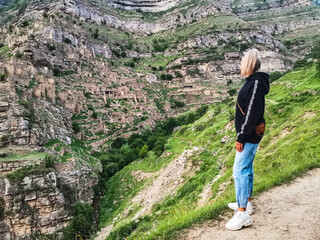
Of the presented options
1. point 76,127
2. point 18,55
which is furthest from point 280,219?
point 18,55

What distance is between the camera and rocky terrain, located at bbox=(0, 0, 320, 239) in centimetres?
2359

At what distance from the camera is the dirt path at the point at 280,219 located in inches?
142

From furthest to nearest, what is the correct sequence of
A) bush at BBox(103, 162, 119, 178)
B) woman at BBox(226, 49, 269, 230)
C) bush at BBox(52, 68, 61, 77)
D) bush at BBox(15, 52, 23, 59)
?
bush at BBox(52, 68, 61, 77) → bush at BBox(15, 52, 23, 59) → bush at BBox(103, 162, 119, 178) → woman at BBox(226, 49, 269, 230)

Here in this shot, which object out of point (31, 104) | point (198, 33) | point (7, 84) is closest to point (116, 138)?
point (31, 104)

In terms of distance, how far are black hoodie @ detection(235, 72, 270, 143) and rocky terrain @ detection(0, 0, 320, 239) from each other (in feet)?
74.3

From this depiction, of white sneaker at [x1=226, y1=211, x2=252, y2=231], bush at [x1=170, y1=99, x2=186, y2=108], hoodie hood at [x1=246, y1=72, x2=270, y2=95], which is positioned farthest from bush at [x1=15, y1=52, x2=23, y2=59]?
white sneaker at [x1=226, y1=211, x2=252, y2=231]

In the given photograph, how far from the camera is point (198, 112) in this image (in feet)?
153

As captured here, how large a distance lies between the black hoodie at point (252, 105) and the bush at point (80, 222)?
759 inches

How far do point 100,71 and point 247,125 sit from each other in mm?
60234

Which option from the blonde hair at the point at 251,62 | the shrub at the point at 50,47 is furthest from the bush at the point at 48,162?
the shrub at the point at 50,47

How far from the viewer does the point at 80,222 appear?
2111 centimetres

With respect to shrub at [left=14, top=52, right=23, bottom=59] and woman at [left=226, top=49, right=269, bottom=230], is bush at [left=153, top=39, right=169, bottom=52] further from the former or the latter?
woman at [left=226, top=49, right=269, bottom=230]

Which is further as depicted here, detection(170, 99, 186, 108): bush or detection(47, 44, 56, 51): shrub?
detection(170, 99, 186, 108): bush

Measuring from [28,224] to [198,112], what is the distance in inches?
1387
